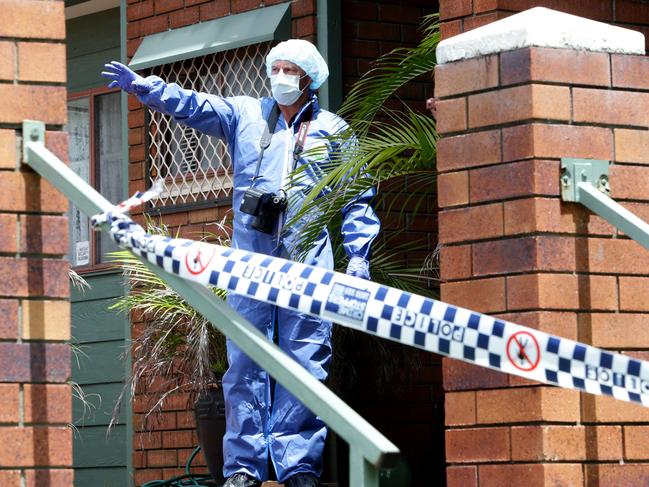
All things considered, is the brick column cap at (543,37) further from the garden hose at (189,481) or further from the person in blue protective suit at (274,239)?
the garden hose at (189,481)

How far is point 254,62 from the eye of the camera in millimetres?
8016

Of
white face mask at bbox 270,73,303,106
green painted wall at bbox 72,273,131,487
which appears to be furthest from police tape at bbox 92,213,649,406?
green painted wall at bbox 72,273,131,487

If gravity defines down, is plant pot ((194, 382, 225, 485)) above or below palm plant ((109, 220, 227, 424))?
below

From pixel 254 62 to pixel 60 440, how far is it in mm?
4338

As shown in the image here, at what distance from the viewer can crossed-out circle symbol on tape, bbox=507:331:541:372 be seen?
149 inches

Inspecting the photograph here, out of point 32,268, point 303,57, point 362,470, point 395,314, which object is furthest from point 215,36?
point 362,470

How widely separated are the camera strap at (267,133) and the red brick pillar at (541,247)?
1.50 m

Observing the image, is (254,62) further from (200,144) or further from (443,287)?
(443,287)

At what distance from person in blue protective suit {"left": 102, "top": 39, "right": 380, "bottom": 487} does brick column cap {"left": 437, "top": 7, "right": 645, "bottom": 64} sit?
126 centimetres

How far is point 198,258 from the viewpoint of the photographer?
3701mm

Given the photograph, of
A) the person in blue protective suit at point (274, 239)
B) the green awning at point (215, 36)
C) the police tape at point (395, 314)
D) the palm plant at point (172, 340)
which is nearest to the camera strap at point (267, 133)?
the person in blue protective suit at point (274, 239)

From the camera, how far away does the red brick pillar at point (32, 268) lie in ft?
12.8

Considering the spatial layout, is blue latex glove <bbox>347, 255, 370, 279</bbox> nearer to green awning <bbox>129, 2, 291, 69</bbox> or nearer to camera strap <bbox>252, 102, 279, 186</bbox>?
camera strap <bbox>252, 102, 279, 186</bbox>

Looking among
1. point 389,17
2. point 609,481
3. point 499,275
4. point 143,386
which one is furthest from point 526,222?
point 143,386
